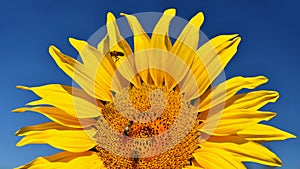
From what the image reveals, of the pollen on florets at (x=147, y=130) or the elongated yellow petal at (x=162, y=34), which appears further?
the elongated yellow petal at (x=162, y=34)

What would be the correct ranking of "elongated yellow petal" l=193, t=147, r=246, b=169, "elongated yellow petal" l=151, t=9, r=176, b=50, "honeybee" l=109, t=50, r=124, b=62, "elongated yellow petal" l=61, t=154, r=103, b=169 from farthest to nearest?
1. "honeybee" l=109, t=50, r=124, b=62
2. "elongated yellow petal" l=151, t=9, r=176, b=50
3. "elongated yellow petal" l=61, t=154, r=103, b=169
4. "elongated yellow petal" l=193, t=147, r=246, b=169

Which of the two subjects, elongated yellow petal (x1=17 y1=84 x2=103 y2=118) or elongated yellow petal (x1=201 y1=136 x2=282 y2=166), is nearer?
elongated yellow petal (x1=201 y1=136 x2=282 y2=166)

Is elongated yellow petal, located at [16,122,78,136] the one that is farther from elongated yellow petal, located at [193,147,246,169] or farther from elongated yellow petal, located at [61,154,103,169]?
elongated yellow petal, located at [193,147,246,169]

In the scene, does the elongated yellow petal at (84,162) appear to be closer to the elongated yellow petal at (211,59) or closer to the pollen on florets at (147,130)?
the pollen on florets at (147,130)

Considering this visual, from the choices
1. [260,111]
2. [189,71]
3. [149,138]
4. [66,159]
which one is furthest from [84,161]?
[260,111]

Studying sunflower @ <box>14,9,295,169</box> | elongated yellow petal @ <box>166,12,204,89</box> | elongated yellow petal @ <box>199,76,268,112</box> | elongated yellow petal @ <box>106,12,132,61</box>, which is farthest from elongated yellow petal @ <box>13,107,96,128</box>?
elongated yellow petal @ <box>199,76,268,112</box>

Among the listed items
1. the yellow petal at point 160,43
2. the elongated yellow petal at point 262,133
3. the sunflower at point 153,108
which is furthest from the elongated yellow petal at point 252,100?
the yellow petal at point 160,43
